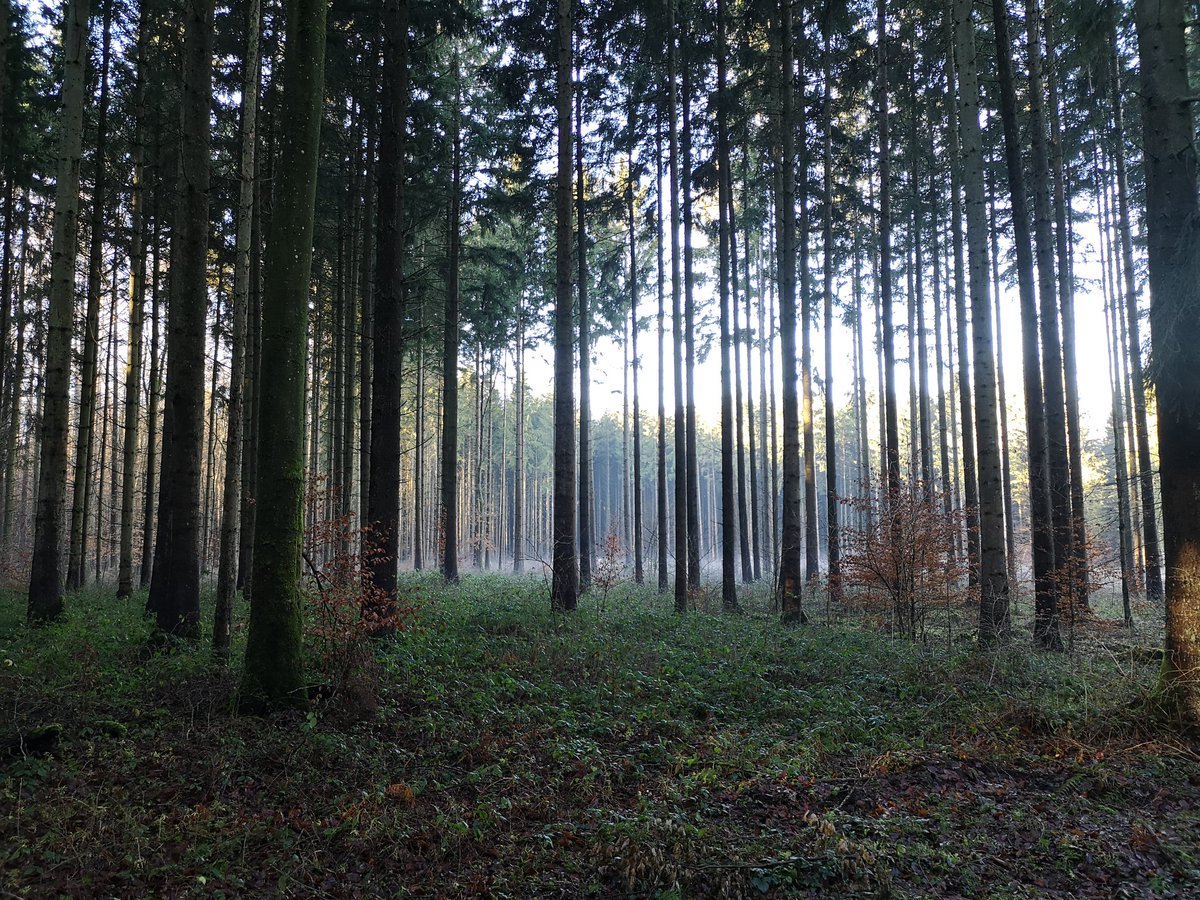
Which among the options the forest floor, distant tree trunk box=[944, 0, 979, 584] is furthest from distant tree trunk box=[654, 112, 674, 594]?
the forest floor

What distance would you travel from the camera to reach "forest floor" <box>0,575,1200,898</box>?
368cm

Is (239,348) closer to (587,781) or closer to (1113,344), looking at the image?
(587,781)

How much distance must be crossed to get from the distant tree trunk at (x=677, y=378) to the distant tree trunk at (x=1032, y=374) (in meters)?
6.60

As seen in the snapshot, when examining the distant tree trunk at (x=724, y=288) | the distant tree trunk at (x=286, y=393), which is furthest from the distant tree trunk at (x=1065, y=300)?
the distant tree trunk at (x=286, y=393)

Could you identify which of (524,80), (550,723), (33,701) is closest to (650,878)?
(550,723)

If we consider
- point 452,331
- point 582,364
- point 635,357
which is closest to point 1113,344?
point 635,357

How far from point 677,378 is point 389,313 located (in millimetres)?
8388

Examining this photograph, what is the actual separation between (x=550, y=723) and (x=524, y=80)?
49.5ft

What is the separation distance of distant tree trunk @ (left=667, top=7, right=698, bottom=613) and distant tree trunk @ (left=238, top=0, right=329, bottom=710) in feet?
31.9

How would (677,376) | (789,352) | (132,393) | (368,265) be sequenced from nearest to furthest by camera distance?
(132,393) → (789,352) → (368,265) → (677,376)

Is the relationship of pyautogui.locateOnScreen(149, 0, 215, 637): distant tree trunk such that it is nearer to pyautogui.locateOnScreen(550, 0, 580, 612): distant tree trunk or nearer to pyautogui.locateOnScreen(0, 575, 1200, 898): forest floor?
pyautogui.locateOnScreen(0, 575, 1200, 898): forest floor

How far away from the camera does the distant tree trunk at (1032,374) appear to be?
9938 mm

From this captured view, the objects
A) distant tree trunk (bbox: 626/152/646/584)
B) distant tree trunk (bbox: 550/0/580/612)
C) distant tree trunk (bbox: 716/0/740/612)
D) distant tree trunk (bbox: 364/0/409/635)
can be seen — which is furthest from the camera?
distant tree trunk (bbox: 626/152/646/584)

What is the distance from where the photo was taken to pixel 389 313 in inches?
365
